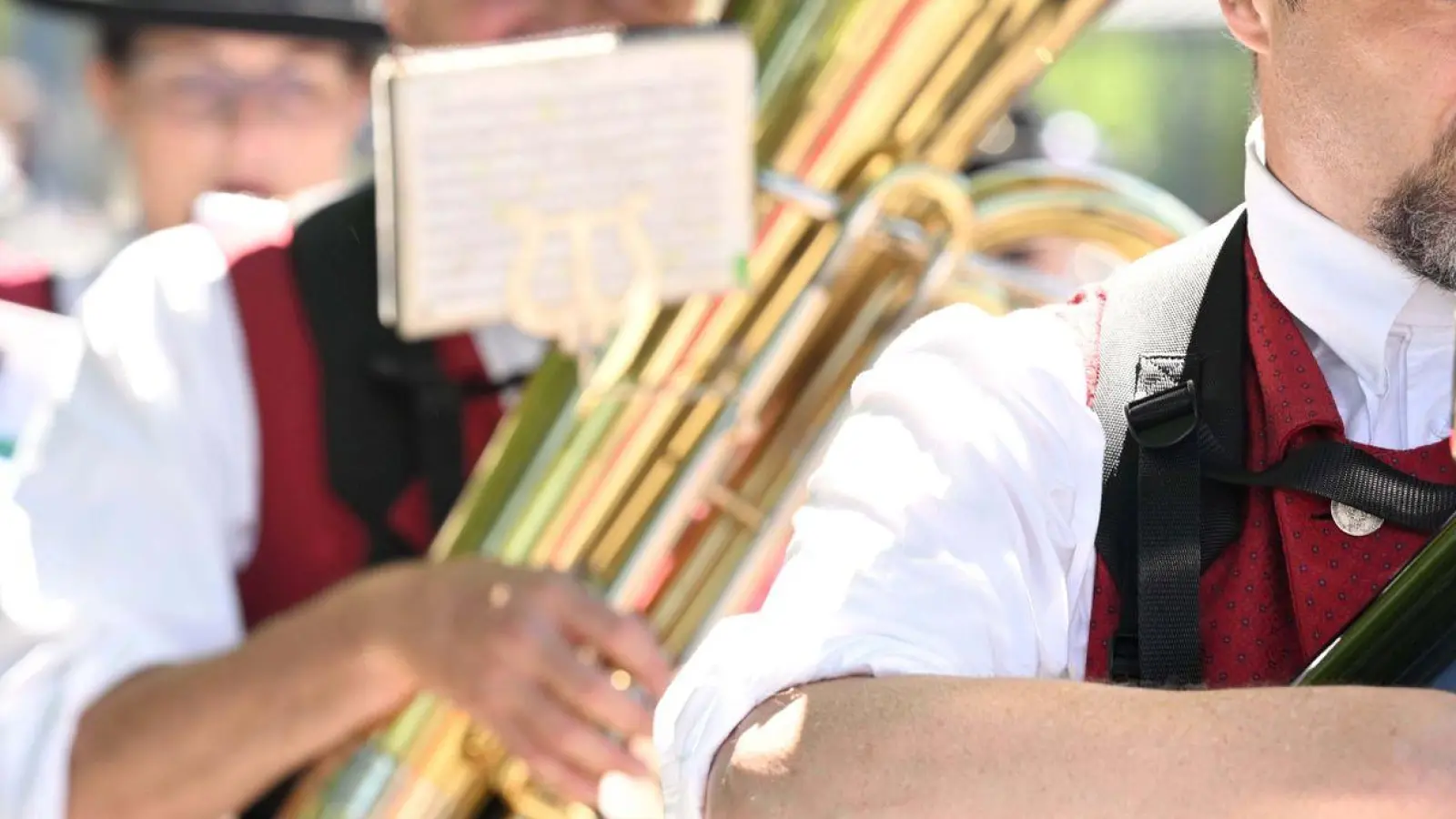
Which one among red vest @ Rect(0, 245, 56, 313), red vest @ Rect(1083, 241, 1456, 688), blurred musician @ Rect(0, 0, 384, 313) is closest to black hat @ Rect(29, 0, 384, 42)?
blurred musician @ Rect(0, 0, 384, 313)

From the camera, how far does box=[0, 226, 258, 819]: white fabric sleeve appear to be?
153 cm

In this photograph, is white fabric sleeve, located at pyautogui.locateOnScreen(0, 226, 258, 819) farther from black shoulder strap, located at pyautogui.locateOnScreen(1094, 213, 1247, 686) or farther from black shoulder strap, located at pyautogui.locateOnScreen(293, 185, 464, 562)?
black shoulder strap, located at pyautogui.locateOnScreen(1094, 213, 1247, 686)

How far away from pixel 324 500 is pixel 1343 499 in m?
1.00

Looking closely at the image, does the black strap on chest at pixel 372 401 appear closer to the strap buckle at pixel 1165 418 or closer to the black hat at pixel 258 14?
the black hat at pixel 258 14

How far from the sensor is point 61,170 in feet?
15.7

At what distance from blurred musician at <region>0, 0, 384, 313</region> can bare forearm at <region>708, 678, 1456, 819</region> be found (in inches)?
67.4

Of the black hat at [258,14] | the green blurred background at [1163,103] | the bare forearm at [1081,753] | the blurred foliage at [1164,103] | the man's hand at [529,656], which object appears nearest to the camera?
the bare forearm at [1081,753]

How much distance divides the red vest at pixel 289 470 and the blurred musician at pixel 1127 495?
2.48 feet

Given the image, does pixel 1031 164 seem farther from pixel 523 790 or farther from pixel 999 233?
pixel 523 790

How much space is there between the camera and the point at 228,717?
1.51 m

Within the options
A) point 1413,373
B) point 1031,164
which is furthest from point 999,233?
point 1413,373

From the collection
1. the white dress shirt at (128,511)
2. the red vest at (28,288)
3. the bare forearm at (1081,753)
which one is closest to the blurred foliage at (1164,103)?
the red vest at (28,288)

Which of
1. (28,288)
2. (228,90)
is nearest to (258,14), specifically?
(228,90)

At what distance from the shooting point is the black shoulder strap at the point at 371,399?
175cm
